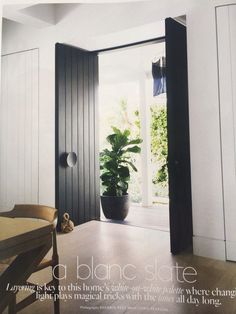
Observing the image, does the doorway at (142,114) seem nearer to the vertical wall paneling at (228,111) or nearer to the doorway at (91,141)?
the doorway at (91,141)

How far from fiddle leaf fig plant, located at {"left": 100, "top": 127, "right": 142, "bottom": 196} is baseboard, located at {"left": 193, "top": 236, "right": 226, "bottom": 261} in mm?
1649

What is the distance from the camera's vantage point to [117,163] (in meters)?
4.04

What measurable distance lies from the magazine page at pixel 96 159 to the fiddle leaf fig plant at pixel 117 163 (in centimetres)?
94

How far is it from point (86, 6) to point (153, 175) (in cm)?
268

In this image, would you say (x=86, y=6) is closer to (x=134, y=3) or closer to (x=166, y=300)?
(x=134, y=3)

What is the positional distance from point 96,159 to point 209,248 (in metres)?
1.26

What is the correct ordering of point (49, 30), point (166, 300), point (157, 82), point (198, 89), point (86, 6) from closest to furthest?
point (166, 300) < point (198, 89) < point (49, 30) < point (86, 6) < point (157, 82)

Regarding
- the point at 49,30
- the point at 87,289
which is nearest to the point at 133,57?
the point at 49,30

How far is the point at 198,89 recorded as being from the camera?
7.52 feet

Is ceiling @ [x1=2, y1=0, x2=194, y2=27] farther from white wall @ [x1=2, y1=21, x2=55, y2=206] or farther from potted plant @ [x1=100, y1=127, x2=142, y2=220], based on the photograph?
potted plant @ [x1=100, y1=127, x2=142, y2=220]

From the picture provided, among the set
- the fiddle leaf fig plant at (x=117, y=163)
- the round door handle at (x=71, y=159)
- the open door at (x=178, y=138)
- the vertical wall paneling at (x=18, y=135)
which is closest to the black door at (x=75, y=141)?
the round door handle at (x=71, y=159)

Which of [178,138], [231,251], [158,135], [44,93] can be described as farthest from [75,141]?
[158,135]

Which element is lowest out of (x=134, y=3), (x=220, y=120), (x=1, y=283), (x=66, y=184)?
(x=1, y=283)

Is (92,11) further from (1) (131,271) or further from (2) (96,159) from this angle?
(1) (131,271)
